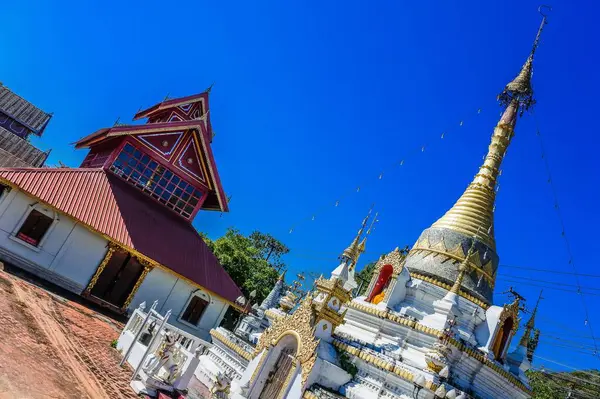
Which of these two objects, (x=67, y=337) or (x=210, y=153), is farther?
(x=210, y=153)

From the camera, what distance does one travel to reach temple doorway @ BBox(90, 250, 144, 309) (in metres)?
19.0

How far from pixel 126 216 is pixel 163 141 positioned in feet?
14.8

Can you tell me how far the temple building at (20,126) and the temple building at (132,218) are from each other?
15307 mm

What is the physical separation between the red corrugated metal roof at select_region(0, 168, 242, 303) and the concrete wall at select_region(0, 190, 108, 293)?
0.73 meters

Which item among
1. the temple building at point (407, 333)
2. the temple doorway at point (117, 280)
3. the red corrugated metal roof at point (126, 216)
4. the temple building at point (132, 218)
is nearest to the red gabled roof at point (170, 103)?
the temple building at point (132, 218)

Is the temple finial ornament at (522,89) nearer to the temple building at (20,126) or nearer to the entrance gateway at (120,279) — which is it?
the entrance gateway at (120,279)

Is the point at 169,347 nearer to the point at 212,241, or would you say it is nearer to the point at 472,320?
the point at 472,320

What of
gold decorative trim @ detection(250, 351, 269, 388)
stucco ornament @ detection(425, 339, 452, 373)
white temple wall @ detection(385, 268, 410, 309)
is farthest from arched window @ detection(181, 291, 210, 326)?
stucco ornament @ detection(425, 339, 452, 373)

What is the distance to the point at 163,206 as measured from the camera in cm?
2098

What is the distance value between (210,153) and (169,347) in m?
13.5

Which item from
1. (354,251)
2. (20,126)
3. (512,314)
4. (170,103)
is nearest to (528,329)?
(512,314)

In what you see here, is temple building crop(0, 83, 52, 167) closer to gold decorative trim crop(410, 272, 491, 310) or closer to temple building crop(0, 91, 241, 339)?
temple building crop(0, 91, 241, 339)

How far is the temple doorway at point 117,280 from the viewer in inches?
747

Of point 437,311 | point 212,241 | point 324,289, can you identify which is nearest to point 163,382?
point 324,289
